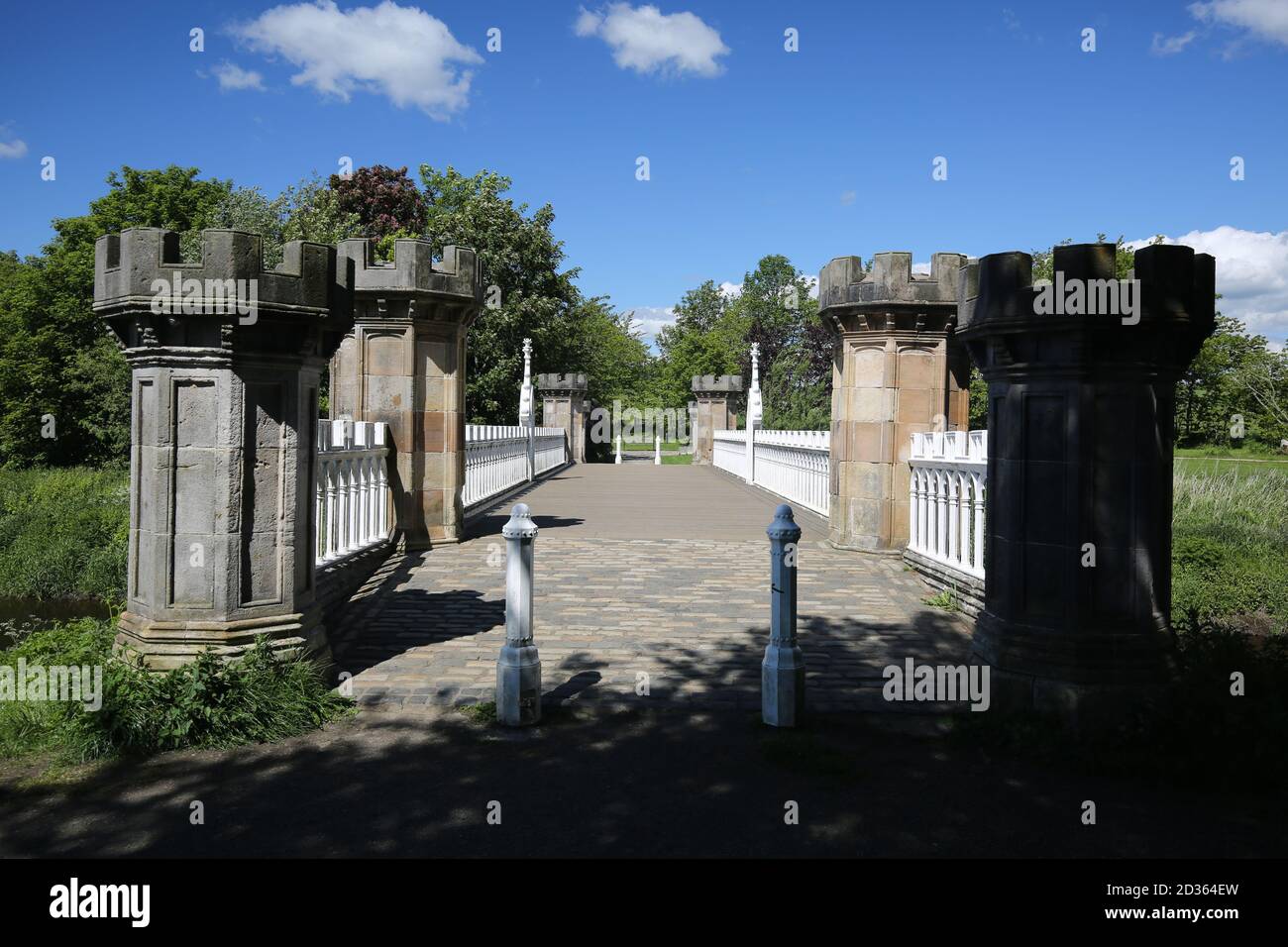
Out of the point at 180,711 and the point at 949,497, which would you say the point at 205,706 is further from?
the point at 949,497

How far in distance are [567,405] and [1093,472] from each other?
32.9m

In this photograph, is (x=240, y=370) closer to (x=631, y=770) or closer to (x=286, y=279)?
(x=286, y=279)

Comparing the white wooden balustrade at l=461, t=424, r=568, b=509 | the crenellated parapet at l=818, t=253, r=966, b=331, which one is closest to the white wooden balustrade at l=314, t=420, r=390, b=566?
the white wooden balustrade at l=461, t=424, r=568, b=509

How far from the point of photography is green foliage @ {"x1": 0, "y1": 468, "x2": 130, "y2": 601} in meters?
16.2

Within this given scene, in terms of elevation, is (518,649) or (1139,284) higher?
(1139,284)

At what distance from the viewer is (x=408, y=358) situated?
11.2 meters

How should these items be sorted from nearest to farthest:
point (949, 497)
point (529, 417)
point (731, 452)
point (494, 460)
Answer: point (949, 497)
point (494, 460)
point (529, 417)
point (731, 452)

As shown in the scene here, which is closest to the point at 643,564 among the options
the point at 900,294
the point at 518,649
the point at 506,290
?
the point at 900,294

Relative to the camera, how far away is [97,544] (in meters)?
18.3

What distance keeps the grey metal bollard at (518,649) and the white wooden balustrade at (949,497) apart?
4241mm

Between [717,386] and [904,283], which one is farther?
[717,386]

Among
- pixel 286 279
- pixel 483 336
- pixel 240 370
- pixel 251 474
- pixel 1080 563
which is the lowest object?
pixel 1080 563

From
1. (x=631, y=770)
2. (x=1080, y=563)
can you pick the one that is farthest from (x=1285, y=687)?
(x=631, y=770)
